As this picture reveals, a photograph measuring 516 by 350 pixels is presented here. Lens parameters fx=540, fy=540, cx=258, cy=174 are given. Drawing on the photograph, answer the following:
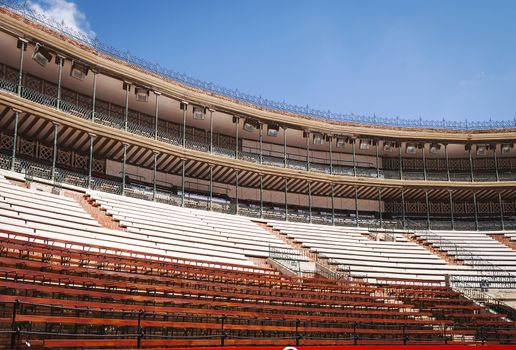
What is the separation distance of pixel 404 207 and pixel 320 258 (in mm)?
14520

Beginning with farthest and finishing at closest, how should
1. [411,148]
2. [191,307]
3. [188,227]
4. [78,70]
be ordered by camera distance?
[411,148], [78,70], [188,227], [191,307]

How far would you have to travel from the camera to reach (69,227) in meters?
19.4

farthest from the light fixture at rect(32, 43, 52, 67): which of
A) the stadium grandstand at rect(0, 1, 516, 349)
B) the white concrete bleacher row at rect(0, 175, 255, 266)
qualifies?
the white concrete bleacher row at rect(0, 175, 255, 266)

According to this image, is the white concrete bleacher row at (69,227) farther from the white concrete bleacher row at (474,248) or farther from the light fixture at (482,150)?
the light fixture at (482,150)

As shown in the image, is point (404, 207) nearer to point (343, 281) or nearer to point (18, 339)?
point (343, 281)

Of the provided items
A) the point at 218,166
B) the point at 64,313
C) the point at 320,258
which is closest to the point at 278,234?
the point at 320,258

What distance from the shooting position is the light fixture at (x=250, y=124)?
3509cm

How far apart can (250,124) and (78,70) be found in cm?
1192

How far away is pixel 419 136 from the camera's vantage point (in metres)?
38.8

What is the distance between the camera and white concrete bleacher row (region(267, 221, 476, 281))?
27.9 meters

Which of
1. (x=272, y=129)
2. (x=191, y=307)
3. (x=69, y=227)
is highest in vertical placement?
(x=272, y=129)

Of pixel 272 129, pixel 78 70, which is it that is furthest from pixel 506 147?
pixel 78 70

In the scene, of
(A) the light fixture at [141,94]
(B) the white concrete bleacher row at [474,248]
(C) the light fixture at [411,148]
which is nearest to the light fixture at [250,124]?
(A) the light fixture at [141,94]

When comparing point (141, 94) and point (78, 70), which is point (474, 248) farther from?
point (78, 70)
